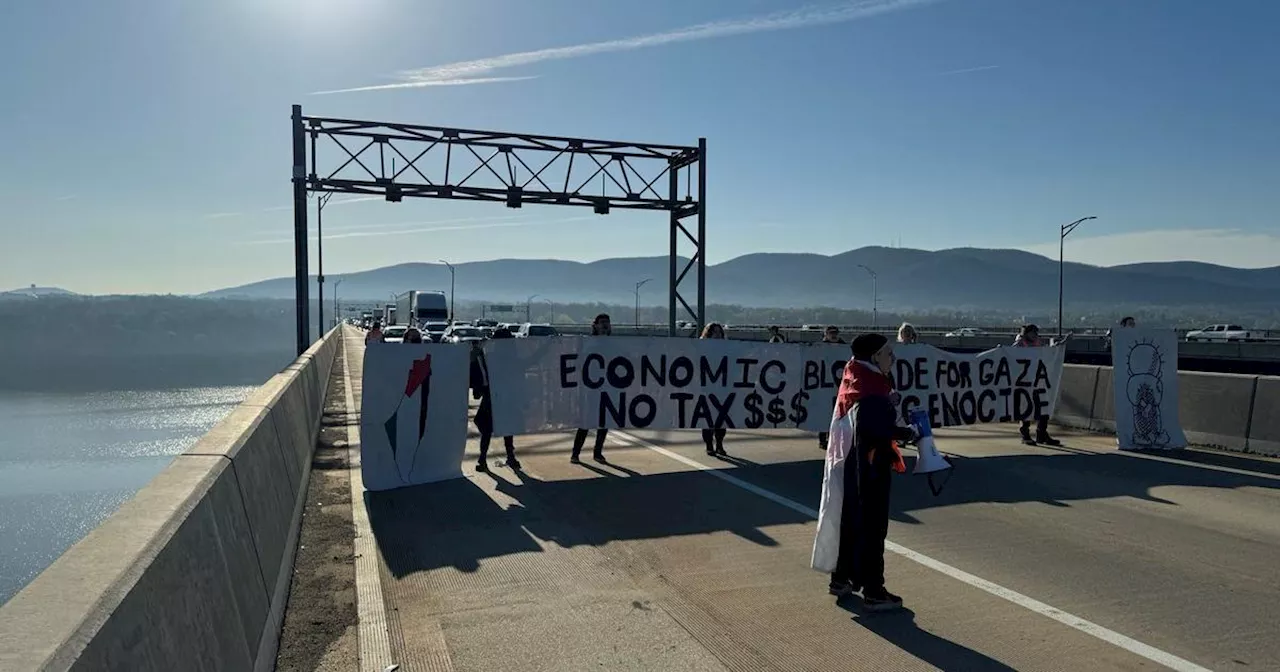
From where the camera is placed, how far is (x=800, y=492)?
9328mm

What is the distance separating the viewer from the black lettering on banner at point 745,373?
40.1 feet

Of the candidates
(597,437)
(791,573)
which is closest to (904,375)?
(597,437)

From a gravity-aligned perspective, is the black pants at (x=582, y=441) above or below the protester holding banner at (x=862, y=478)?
below

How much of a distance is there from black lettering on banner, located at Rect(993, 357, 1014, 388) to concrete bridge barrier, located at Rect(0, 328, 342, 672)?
11.1 meters

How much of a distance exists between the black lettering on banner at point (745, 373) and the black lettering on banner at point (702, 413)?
549 mm

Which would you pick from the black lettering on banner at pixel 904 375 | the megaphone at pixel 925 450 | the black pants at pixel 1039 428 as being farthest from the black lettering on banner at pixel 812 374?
the megaphone at pixel 925 450

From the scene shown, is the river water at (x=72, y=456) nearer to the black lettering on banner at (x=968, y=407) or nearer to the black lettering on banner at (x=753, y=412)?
the black lettering on banner at (x=753, y=412)

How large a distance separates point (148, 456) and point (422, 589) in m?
17.7

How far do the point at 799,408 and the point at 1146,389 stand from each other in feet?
18.0

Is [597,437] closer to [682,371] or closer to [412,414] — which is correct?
[682,371]

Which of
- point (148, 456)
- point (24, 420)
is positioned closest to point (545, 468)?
point (148, 456)

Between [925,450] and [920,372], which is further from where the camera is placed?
[920,372]

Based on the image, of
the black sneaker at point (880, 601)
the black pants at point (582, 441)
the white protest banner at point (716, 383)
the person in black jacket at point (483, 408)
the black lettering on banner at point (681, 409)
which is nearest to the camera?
the black sneaker at point (880, 601)

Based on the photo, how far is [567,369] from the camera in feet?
37.4
